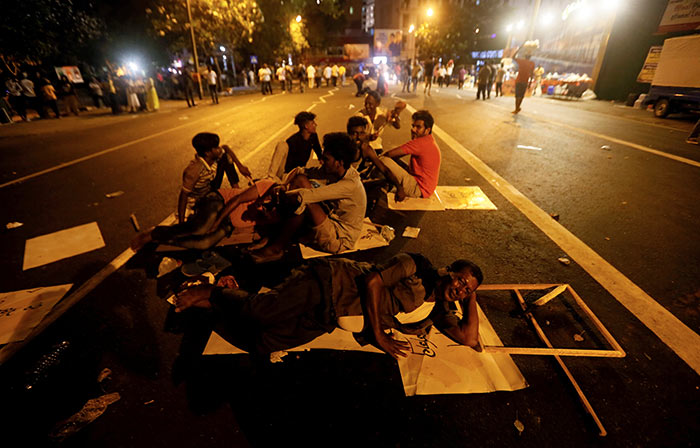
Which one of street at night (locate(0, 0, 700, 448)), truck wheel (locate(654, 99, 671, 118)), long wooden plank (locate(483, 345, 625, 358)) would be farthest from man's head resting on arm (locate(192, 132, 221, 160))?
truck wheel (locate(654, 99, 671, 118))

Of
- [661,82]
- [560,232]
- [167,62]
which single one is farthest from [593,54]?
[167,62]

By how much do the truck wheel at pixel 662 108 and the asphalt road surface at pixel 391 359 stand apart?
30.5ft

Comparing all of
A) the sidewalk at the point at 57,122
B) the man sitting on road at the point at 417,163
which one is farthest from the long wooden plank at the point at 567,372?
the sidewalk at the point at 57,122

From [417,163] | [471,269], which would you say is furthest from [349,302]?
[417,163]

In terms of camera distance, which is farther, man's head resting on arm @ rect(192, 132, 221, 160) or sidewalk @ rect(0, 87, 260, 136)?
sidewalk @ rect(0, 87, 260, 136)

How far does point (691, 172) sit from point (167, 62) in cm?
2879

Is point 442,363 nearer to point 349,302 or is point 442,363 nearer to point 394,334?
point 394,334

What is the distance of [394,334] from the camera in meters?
2.37

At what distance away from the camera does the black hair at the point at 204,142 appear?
11.8ft

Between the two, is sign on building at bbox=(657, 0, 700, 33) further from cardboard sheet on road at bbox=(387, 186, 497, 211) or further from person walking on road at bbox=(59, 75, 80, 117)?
person walking on road at bbox=(59, 75, 80, 117)

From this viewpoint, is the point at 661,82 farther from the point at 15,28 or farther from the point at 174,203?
the point at 15,28

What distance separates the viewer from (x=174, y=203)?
4754mm

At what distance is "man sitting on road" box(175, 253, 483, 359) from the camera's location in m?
2.14

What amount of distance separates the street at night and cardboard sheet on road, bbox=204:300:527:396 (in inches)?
0.5
